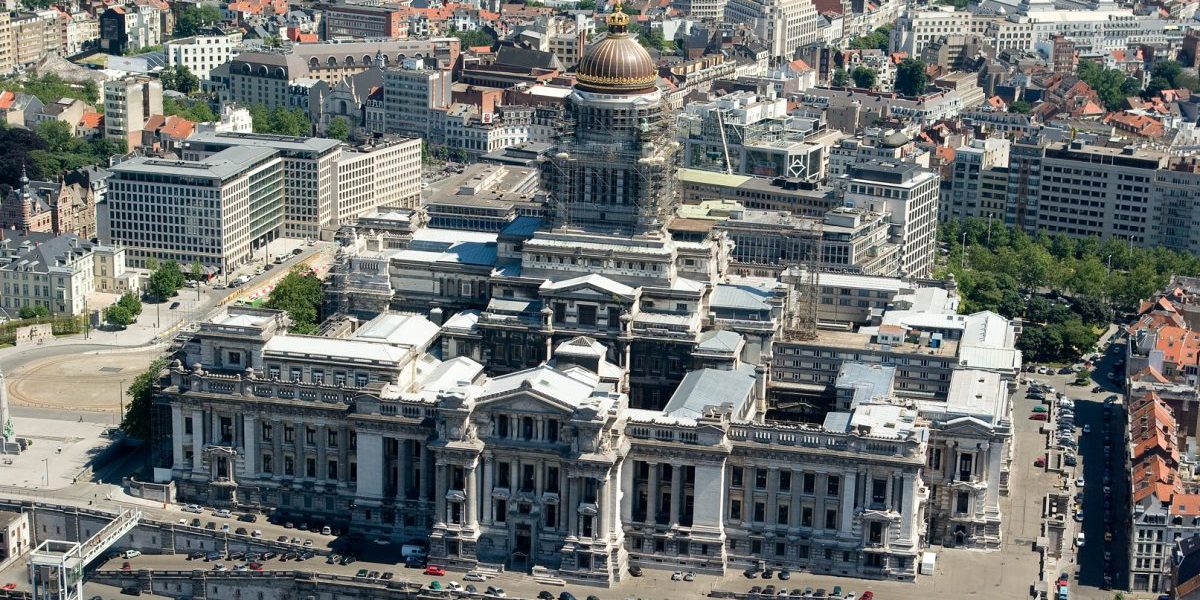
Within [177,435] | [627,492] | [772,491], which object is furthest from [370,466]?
[772,491]

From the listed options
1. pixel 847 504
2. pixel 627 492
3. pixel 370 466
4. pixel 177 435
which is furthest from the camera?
pixel 177 435

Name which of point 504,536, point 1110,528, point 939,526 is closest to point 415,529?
point 504,536

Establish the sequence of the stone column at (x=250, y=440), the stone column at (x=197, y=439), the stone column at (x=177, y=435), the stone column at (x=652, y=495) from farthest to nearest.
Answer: the stone column at (x=177, y=435) → the stone column at (x=197, y=439) → the stone column at (x=250, y=440) → the stone column at (x=652, y=495)

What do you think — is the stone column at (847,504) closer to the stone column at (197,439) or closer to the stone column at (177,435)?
the stone column at (197,439)

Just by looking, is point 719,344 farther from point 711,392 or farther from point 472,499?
point 472,499

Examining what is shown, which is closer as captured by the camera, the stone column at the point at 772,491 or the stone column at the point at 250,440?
the stone column at the point at 772,491

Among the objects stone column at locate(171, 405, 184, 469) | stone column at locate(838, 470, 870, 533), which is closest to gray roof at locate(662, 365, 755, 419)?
stone column at locate(838, 470, 870, 533)

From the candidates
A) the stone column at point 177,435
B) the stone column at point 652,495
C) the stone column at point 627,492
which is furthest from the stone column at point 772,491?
the stone column at point 177,435
